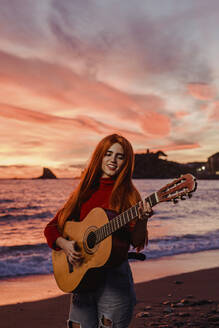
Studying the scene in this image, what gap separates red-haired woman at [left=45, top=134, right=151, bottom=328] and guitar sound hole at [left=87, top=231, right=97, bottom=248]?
0.38 feet

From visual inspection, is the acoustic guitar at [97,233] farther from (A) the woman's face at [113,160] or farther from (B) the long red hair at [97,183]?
(A) the woman's face at [113,160]

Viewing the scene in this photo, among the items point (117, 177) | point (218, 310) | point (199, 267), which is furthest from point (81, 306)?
point (199, 267)

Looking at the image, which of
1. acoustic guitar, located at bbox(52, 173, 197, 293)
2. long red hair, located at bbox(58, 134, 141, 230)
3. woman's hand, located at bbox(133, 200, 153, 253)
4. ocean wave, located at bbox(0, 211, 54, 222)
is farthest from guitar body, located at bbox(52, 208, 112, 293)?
ocean wave, located at bbox(0, 211, 54, 222)

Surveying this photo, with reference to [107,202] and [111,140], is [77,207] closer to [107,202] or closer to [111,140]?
[107,202]

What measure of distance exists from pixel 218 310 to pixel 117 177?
9.94 ft

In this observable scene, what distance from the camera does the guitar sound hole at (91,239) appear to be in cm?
242

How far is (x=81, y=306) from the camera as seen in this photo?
2.48 m

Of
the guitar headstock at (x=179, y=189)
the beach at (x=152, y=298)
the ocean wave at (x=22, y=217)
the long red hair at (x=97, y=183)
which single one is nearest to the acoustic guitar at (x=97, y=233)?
the guitar headstock at (x=179, y=189)

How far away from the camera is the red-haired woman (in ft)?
7.52

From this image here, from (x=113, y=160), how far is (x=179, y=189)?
71 cm

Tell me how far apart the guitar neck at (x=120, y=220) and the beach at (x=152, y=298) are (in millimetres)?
2359

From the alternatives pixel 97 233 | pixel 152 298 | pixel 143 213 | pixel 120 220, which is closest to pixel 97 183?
pixel 97 233

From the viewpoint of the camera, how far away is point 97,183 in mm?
2754

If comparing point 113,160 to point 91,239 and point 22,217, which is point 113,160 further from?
point 22,217
